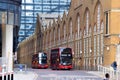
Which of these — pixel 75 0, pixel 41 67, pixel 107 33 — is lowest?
pixel 41 67

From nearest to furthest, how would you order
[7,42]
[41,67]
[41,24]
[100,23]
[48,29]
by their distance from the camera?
[7,42], [100,23], [41,67], [48,29], [41,24]

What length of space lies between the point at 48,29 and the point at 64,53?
58.5m

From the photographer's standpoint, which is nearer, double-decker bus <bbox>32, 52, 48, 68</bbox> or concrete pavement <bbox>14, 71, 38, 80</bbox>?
concrete pavement <bbox>14, 71, 38, 80</bbox>

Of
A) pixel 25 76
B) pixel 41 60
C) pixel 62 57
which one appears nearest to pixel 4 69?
pixel 25 76

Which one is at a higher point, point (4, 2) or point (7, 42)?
point (4, 2)

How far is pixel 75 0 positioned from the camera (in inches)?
3627

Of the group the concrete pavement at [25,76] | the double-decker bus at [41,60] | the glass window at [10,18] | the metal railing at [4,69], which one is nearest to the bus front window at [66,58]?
the double-decker bus at [41,60]

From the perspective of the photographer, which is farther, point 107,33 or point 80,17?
point 80,17

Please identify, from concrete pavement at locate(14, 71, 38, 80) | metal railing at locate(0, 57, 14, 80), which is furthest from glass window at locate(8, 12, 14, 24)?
metal railing at locate(0, 57, 14, 80)

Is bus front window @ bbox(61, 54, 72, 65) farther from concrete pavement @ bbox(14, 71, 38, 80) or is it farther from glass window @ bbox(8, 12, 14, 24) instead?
glass window @ bbox(8, 12, 14, 24)

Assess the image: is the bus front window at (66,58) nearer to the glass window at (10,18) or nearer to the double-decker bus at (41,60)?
the double-decker bus at (41,60)

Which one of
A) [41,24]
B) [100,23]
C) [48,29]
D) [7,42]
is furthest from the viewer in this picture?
[41,24]

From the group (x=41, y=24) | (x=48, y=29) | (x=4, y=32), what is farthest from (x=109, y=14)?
(x=41, y=24)

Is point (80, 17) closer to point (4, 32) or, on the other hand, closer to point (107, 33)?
point (107, 33)
